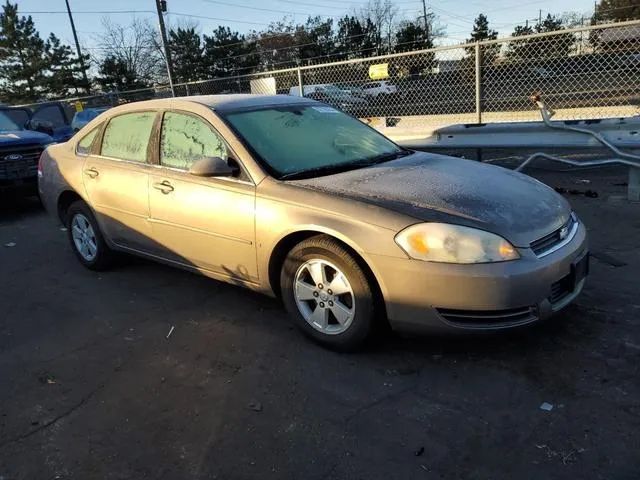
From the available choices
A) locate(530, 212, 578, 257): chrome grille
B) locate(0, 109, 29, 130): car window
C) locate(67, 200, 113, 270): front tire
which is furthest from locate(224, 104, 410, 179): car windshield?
locate(0, 109, 29, 130): car window

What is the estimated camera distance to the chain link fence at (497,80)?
25.6ft

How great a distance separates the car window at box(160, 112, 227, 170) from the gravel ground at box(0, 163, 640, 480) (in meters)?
1.16

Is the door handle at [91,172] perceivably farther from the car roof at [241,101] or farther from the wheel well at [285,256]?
the wheel well at [285,256]

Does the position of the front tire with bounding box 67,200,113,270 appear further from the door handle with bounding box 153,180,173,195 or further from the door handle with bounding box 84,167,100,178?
the door handle with bounding box 153,180,173,195

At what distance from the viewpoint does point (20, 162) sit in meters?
8.56

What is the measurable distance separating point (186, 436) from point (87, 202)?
3.09 metres

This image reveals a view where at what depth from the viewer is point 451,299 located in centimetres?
308

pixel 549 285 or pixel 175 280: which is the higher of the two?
pixel 549 285

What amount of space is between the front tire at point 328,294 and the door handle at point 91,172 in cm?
233

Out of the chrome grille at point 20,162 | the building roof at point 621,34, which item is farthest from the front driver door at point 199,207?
the building roof at point 621,34

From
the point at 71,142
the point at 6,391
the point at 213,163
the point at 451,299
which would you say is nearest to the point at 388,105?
the point at 71,142

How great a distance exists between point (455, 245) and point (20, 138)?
7.96m

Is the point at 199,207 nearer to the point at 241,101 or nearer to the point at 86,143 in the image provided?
the point at 241,101

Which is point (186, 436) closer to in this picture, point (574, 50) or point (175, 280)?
point (175, 280)
